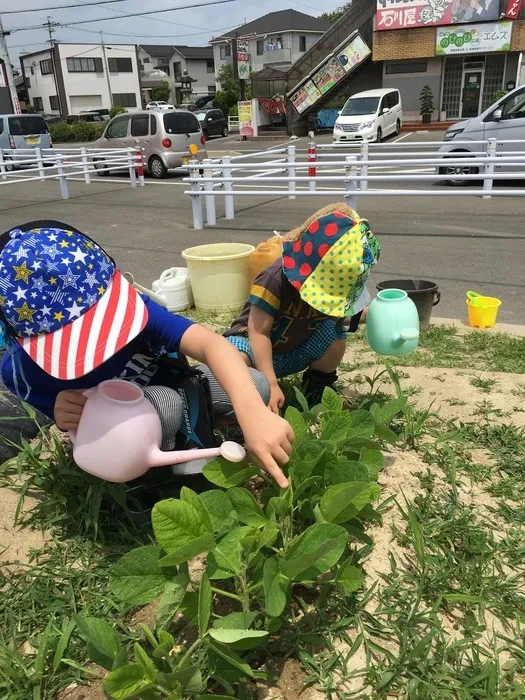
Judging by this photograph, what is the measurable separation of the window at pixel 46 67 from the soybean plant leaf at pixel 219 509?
56.9 m

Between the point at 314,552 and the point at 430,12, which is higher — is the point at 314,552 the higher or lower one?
the lower one

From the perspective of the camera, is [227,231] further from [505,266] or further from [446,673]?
[446,673]

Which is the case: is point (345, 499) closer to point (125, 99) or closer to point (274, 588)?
point (274, 588)

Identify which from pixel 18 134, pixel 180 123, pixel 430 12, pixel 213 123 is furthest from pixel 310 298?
pixel 213 123

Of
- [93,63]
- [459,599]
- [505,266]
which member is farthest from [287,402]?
[93,63]

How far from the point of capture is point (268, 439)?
4.32 feet

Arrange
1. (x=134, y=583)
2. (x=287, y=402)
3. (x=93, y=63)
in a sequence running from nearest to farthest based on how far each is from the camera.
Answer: (x=134, y=583) → (x=287, y=402) → (x=93, y=63)

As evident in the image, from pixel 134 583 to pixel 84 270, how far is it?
0.71m

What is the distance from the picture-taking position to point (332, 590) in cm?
152

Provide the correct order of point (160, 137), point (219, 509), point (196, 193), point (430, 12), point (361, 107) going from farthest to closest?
point (430, 12) → point (361, 107) → point (160, 137) → point (196, 193) → point (219, 509)

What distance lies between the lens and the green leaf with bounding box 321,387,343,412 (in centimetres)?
185

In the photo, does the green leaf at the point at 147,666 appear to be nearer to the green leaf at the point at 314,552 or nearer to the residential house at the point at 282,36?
the green leaf at the point at 314,552

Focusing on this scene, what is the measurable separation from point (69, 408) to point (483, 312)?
2722 mm

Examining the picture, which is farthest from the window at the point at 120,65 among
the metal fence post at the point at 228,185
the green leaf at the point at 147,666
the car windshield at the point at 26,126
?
the green leaf at the point at 147,666
